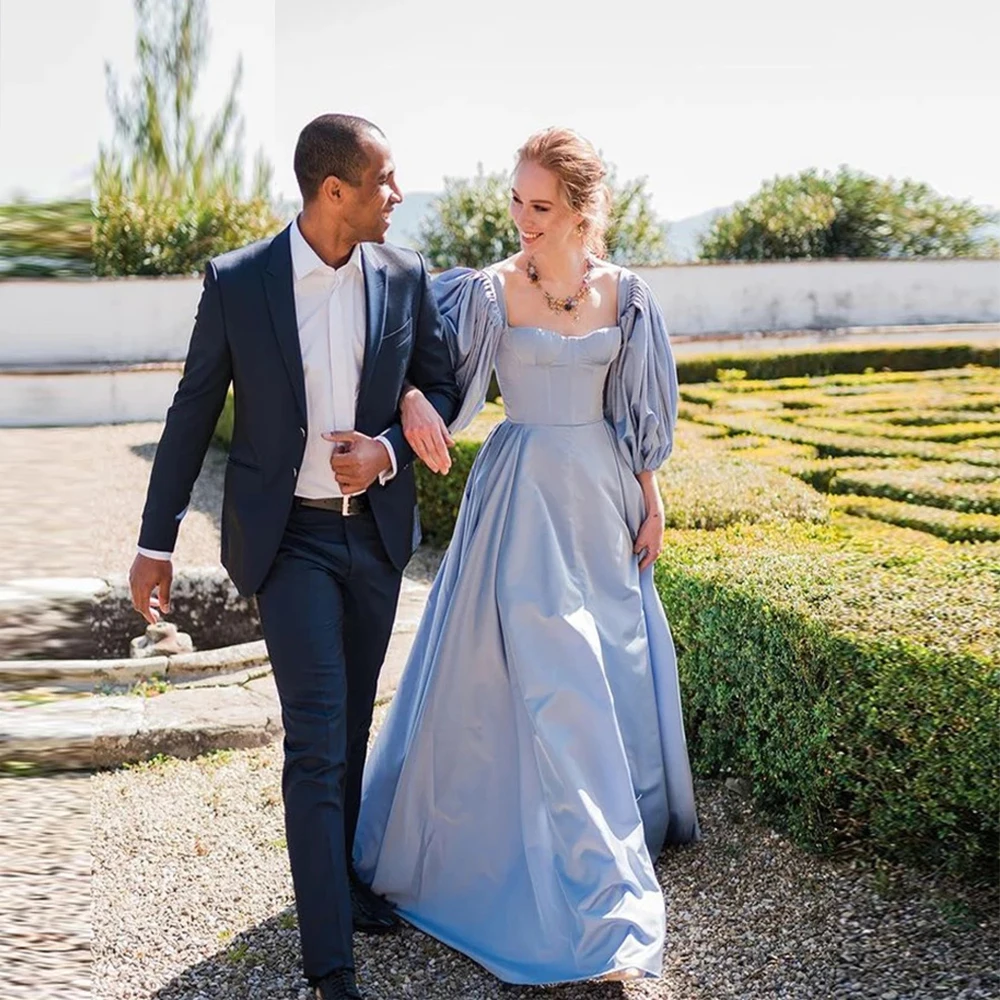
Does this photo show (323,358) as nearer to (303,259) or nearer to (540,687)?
(303,259)

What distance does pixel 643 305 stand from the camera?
3.32 metres

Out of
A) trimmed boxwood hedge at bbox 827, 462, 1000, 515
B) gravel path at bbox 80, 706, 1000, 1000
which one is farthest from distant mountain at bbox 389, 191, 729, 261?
gravel path at bbox 80, 706, 1000, 1000

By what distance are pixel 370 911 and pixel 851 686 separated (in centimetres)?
120

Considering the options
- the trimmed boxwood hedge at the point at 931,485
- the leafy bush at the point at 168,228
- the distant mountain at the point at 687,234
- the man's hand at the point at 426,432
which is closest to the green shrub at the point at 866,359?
the trimmed boxwood hedge at the point at 931,485

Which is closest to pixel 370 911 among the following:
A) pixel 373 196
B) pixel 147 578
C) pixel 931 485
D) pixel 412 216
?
pixel 147 578

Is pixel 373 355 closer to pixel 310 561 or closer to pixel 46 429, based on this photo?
pixel 310 561

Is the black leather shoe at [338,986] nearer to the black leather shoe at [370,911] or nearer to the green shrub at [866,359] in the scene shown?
the black leather shoe at [370,911]

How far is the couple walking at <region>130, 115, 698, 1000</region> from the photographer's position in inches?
109

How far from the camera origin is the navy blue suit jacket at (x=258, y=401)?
276 cm

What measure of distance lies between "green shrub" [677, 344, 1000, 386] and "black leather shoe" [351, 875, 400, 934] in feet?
36.8

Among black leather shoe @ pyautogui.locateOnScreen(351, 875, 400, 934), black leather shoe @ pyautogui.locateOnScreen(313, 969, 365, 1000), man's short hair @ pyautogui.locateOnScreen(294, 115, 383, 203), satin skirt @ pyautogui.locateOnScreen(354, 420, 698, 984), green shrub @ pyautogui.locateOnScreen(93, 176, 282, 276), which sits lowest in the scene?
black leather shoe @ pyautogui.locateOnScreen(351, 875, 400, 934)

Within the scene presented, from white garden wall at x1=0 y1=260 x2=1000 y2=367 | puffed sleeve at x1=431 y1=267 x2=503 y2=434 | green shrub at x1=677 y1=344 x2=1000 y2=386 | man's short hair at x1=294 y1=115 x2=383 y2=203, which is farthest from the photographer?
white garden wall at x1=0 y1=260 x2=1000 y2=367

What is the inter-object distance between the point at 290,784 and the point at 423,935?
60 centimetres

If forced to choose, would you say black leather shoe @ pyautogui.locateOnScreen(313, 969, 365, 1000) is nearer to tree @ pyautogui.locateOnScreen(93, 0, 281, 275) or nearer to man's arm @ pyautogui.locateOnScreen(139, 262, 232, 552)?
man's arm @ pyautogui.locateOnScreen(139, 262, 232, 552)
